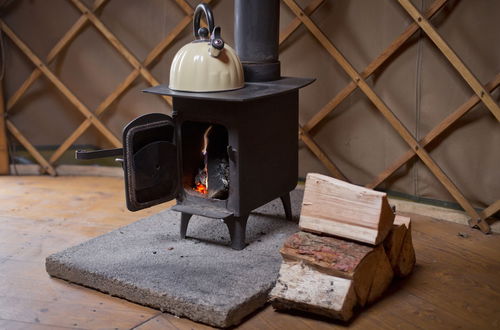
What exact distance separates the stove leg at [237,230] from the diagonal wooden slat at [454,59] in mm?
1035

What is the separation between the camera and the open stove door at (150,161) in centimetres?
227

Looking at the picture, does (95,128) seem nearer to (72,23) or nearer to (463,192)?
(72,23)

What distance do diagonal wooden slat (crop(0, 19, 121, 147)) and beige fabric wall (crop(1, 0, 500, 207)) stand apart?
0.07 meters

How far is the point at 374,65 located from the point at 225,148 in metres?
0.79

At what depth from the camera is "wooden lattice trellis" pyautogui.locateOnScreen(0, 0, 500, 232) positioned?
2711 mm

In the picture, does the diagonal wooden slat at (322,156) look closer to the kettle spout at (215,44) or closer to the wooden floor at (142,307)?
the wooden floor at (142,307)

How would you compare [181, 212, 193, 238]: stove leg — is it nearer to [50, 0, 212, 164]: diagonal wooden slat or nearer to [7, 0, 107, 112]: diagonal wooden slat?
[50, 0, 212, 164]: diagonal wooden slat

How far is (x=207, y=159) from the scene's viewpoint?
99.1 inches

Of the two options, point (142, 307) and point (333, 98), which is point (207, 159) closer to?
point (142, 307)

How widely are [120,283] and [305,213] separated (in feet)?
2.05

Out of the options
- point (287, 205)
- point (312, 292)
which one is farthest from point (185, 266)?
point (287, 205)

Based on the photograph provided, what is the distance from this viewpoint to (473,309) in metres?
2.10

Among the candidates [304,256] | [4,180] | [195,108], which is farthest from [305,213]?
[4,180]

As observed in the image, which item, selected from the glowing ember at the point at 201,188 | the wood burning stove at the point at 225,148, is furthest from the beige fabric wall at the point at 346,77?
the glowing ember at the point at 201,188
